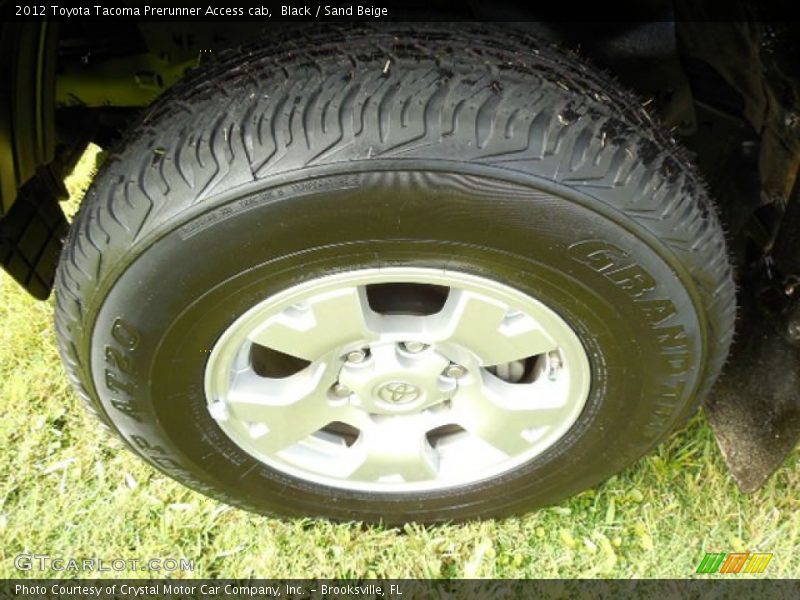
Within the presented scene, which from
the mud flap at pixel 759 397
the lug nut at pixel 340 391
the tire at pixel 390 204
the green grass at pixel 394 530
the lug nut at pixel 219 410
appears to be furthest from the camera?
the green grass at pixel 394 530

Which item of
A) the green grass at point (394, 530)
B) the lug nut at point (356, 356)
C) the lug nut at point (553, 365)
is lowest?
the green grass at point (394, 530)

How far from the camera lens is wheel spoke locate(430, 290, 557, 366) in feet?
6.17

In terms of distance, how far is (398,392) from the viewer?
2.12 meters

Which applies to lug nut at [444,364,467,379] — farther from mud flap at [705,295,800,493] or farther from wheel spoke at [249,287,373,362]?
mud flap at [705,295,800,493]

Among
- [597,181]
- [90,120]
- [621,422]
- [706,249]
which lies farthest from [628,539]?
[90,120]

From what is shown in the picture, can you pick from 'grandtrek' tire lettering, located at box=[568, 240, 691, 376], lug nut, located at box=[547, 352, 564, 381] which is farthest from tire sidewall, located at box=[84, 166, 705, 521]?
lug nut, located at box=[547, 352, 564, 381]

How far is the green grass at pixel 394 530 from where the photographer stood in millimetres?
2434

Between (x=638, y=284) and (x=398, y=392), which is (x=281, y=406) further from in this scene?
(x=638, y=284)

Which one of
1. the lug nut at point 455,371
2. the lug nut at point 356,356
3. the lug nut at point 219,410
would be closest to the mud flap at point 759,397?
the lug nut at point 455,371

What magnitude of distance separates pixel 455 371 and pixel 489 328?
0.72 ft

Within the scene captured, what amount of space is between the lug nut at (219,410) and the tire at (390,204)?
75 mm

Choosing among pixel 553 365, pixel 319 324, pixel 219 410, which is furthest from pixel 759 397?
pixel 219 410

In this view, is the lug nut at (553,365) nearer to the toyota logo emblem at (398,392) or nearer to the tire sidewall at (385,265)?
the tire sidewall at (385,265)

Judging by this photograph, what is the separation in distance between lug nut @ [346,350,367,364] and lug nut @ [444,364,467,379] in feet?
0.69
